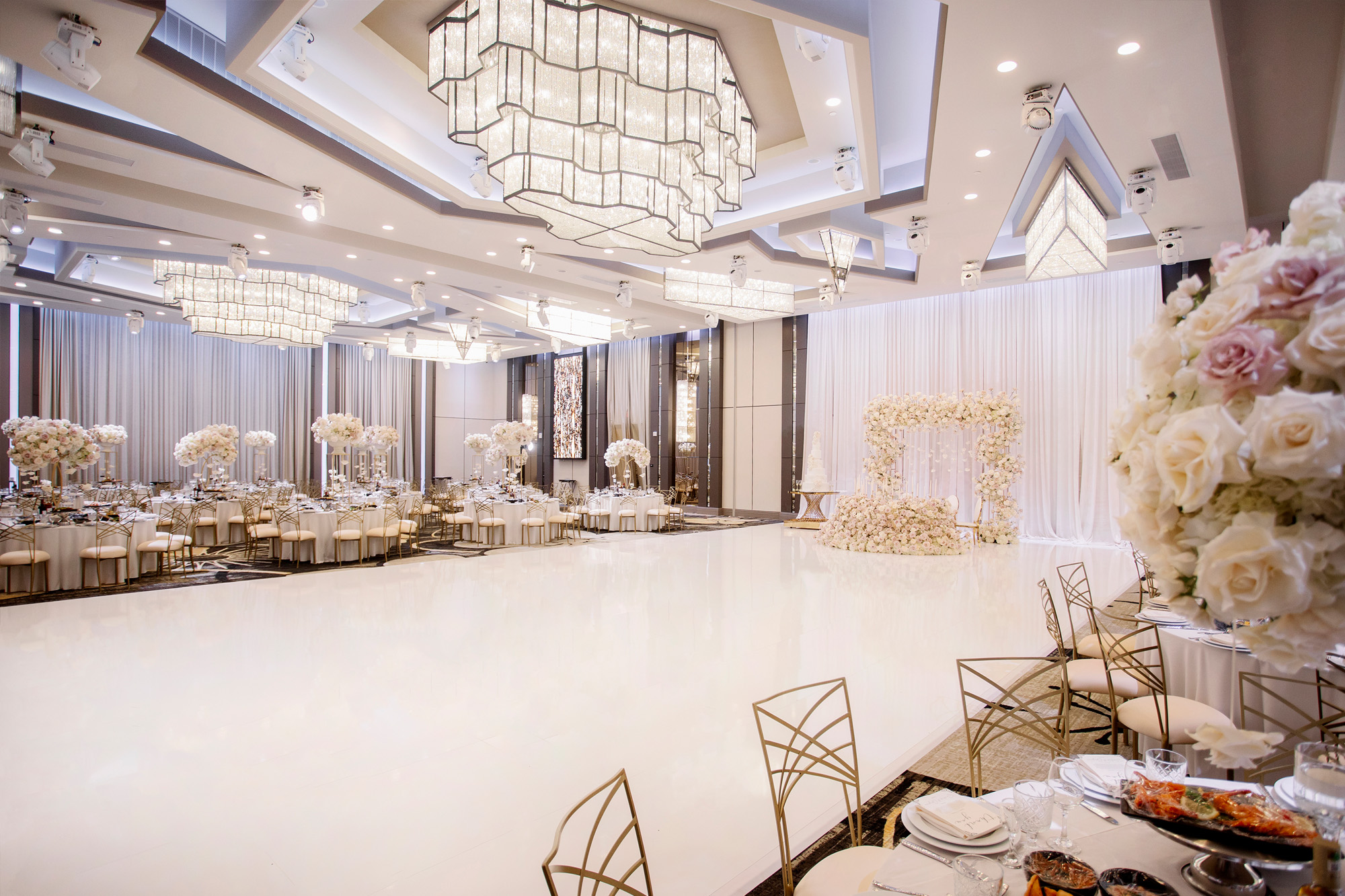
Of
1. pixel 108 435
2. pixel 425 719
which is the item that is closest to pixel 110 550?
pixel 108 435

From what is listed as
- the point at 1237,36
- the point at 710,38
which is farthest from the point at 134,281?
the point at 1237,36

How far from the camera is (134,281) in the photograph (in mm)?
13594

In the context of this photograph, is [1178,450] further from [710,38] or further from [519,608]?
[519,608]

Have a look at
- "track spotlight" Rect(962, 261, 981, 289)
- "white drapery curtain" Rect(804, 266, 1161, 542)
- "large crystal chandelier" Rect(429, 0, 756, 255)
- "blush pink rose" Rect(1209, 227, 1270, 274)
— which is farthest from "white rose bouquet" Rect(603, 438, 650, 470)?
"blush pink rose" Rect(1209, 227, 1270, 274)

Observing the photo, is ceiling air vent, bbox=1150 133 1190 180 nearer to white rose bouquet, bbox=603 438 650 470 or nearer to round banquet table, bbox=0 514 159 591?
white rose bouquet, bbox=603 438 650 470

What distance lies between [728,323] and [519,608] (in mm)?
11499

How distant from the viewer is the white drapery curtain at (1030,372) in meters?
11.5

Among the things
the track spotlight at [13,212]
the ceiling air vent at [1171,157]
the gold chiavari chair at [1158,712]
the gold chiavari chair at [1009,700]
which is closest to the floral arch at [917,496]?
the gold chiavari chair at [1009,700]

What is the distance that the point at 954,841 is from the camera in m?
1.61

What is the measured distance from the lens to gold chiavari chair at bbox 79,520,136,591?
7.74m

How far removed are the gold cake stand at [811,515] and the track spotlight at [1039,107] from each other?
9.02m

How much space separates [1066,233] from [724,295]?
17.5ft

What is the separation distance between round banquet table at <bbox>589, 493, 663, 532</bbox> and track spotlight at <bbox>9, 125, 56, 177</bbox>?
967 centimetres

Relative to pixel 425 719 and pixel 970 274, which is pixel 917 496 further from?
pixel 425 719
